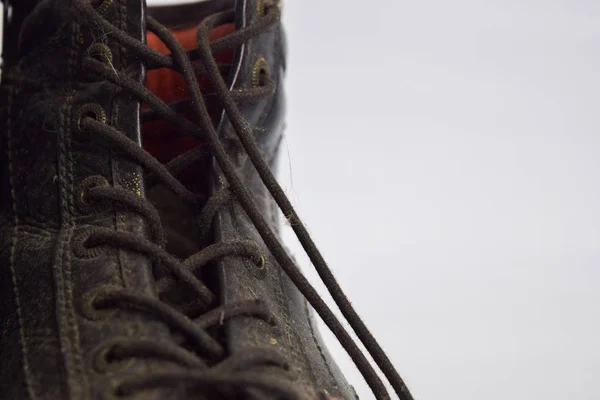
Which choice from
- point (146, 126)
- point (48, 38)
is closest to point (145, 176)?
point (146, 126)

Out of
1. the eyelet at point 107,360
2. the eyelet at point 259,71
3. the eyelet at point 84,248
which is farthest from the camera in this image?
Answer: the eyelet at point 259,71

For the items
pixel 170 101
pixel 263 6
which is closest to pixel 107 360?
pixel 170 101

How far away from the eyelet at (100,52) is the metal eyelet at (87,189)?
0.16m

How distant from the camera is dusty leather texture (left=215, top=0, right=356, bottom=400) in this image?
2.63ft

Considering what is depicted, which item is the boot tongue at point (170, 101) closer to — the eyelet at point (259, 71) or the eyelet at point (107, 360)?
the eyelet at point (259, 71)

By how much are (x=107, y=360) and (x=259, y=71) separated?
1.65 feet

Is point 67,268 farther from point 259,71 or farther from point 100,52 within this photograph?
point 259,71

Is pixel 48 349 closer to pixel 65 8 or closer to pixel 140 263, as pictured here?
pixel 140 263

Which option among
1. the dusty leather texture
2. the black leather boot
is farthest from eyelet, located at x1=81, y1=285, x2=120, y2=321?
the dusty leather texture

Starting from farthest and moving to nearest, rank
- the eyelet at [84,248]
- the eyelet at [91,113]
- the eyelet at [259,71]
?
the eyelet at [259,71], the eyelet at [91,113], the eyelet at [84,248]

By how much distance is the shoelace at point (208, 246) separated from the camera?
71cm

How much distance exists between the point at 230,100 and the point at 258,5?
19 centimetres

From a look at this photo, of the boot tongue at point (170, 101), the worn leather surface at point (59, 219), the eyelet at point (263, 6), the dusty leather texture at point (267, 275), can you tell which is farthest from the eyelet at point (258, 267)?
the eyelet at point (263, 6)

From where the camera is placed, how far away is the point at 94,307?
77cm
